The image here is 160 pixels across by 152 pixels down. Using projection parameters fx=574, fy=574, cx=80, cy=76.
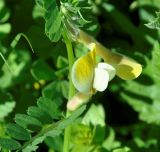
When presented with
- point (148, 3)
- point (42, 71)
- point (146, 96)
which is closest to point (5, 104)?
point (42, 71)

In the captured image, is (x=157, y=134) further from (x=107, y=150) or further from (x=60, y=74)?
(x=60, y=74)

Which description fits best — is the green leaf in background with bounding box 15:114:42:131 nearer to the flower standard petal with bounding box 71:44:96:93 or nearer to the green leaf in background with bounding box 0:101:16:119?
the flower standard petal with bounding box 71:44:96:93

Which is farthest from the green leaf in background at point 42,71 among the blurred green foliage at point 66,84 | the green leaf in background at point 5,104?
the green leaf in background at point 5,104

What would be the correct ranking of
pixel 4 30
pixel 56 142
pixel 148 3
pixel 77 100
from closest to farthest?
pixel 77 100
pixel 56 142
pixel 4 30
pixel 148 3

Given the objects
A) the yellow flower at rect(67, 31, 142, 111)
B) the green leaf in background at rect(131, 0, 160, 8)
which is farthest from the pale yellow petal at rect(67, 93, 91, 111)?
the green leaf in background at rect(131, 0, 160, 8)

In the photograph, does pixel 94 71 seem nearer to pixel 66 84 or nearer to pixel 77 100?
pixel 77 100

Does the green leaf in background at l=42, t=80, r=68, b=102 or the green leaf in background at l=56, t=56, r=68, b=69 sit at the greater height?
the green leaf in background at l=56, t=56, r=68, b=69
